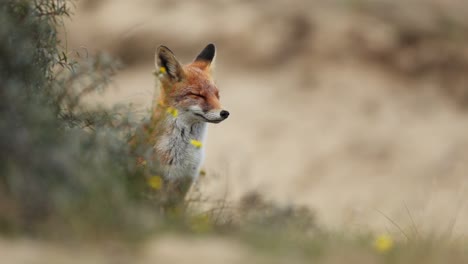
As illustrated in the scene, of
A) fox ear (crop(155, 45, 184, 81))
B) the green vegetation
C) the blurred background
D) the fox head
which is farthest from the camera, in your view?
the blurred background

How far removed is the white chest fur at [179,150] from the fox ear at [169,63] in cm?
48

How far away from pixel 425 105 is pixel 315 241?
1176cm

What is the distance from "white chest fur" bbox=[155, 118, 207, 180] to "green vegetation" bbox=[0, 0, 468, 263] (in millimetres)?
800

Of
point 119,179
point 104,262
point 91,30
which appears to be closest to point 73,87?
point 119,179

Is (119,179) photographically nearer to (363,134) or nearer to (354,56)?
(363,134)

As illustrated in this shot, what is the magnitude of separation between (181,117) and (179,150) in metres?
0.34

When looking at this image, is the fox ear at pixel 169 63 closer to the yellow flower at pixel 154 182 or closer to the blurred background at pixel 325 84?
the yellow flower at pixel 154 182

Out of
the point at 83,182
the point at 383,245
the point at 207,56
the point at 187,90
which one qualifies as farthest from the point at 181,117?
the point at 383,245

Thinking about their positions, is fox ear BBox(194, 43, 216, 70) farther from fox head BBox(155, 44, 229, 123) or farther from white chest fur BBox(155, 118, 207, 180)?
white chest fur BBox(155, 118, 207, 180)

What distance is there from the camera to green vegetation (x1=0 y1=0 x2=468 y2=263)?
15.3 feet

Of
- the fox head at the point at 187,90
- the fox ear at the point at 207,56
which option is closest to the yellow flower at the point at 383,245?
the fox head at the point at 187,90

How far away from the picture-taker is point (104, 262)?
4312 millimetres

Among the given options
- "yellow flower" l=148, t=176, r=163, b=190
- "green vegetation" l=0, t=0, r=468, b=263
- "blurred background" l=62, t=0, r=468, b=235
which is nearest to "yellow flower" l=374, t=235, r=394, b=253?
"green vegetation" l=0, t=0, r=468, b=263

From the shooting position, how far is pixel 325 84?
55.5 feet
